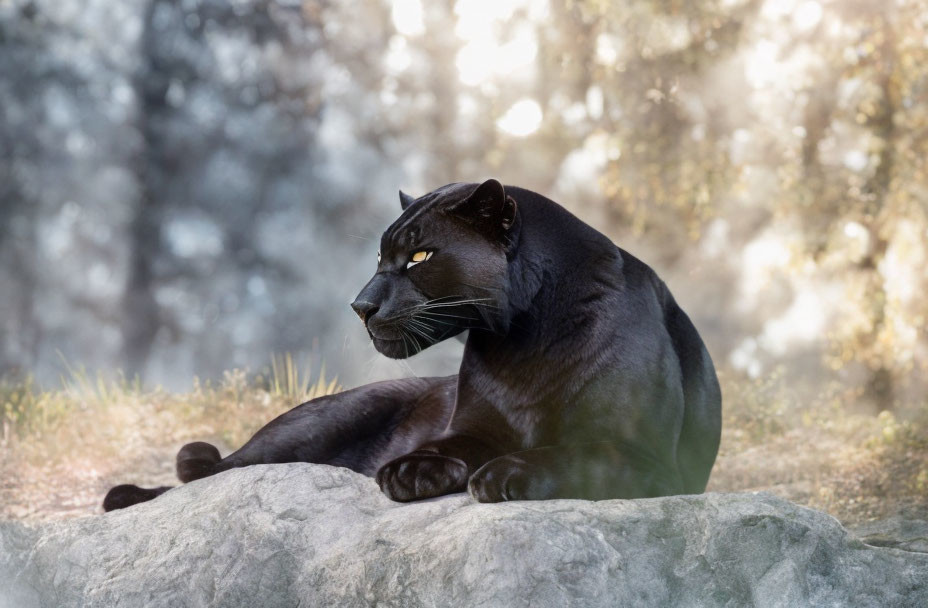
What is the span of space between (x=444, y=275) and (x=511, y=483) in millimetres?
736

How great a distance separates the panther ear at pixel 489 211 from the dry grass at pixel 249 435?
3.07 metres

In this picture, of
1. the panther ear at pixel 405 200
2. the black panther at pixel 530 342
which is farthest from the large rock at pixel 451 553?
the panther ear at pixel 405 200

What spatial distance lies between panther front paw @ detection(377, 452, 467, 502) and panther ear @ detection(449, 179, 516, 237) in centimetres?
79

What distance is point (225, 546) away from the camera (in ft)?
9.80

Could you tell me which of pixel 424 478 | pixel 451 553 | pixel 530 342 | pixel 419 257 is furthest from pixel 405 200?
pixel 451 553

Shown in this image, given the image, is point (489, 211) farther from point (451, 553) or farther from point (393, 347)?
point (451, 553)

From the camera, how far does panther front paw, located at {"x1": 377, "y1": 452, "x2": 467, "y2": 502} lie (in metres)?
2.87

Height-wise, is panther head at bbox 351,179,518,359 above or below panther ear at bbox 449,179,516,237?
below

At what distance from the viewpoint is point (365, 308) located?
300 cm

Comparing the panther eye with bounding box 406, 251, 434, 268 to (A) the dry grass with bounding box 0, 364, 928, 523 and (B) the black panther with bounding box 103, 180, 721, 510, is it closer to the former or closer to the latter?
(B) the black panther with bounding box 103, 180, 721, 510

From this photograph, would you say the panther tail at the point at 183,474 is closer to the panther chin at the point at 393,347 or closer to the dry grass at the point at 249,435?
the panther chin at the point at 393,347

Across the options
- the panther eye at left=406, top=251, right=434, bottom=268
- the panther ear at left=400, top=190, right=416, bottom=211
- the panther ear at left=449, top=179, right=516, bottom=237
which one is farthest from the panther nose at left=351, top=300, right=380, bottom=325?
the panther ear at left=400, top=190, right=416, bottom=211

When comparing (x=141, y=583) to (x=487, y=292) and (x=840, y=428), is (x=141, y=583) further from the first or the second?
(x=840, y=428)

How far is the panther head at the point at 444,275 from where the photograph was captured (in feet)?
9.91
